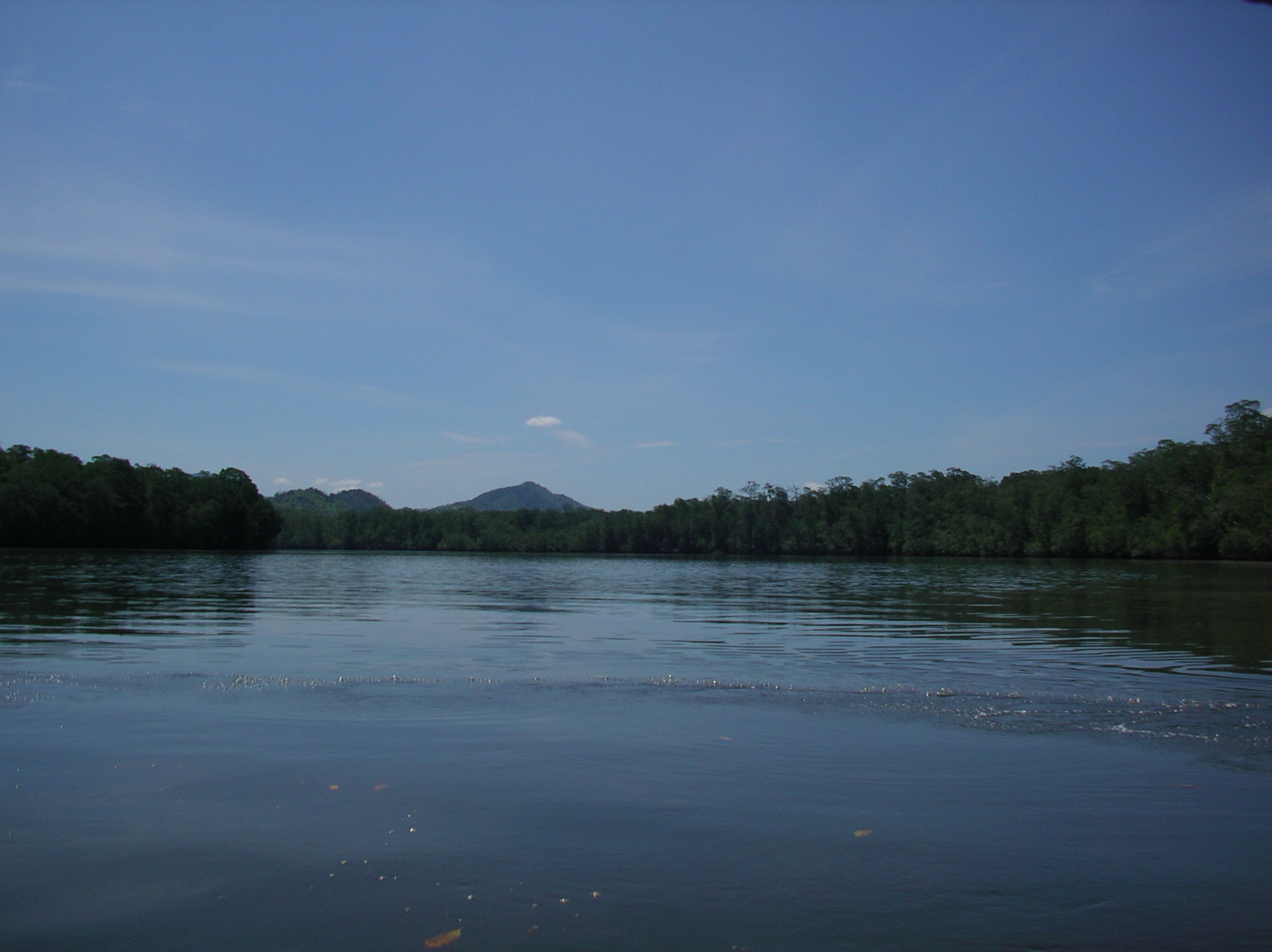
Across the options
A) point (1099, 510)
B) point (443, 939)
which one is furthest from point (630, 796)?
point (1099, 510)

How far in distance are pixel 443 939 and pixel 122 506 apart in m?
138

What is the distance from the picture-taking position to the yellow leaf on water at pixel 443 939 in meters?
4.31

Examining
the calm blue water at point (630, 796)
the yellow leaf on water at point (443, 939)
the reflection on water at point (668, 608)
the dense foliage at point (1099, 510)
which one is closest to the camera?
the yellow leaf on water at point (443, 939)

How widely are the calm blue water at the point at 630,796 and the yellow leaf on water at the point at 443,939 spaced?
5 centimetres

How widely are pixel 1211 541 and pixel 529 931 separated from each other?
123602 millimetres

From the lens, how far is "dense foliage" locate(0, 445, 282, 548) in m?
105

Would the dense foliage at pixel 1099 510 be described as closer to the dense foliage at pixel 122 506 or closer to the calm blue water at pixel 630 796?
the calm blue water at pixel 630 796

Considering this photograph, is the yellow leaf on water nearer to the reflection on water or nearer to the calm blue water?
the calm blue water

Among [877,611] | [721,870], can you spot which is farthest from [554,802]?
[877,611]

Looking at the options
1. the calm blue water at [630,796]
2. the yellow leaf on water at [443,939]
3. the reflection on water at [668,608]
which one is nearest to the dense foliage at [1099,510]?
the reflection on water at [668,608]

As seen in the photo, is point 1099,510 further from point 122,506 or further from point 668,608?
point 122,506

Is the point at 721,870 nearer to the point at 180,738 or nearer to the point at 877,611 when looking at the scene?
the point at 180,738

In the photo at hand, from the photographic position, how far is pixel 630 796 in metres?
6.84

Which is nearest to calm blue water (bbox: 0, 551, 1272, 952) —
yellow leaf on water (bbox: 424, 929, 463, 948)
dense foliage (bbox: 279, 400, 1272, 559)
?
yellow leaf on water (bbox: 424, 929, 463, 948)
